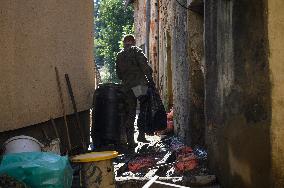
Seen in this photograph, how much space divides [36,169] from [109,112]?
14.8ft

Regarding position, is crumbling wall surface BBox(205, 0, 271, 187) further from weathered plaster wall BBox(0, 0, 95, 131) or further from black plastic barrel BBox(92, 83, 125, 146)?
black plastic barrel BBox(92, 83, 125, 146)

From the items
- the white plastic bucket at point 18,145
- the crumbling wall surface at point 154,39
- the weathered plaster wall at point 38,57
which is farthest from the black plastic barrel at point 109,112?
the crumbling wall surface at point 154,39

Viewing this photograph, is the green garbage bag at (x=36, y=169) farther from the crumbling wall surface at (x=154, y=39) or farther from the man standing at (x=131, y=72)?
the crumbling wall surface at (x=154, y=39)

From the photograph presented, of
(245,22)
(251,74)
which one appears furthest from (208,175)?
(245,22)

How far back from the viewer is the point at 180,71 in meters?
8.38

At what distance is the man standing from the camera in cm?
830

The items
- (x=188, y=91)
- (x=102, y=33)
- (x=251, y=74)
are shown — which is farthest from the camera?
(x=102, y=33)

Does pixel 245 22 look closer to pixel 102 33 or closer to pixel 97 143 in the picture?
pixel 97 143

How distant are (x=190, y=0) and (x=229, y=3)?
2.29 meters

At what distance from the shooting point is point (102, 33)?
2945 cm

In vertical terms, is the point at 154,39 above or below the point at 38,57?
above

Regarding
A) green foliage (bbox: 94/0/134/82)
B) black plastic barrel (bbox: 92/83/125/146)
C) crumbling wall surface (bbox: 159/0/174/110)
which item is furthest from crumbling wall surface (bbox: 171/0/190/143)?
green foliage (bbox: 94/0/134/82)

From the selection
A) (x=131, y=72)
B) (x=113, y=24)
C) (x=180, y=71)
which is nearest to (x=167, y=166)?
(x=180, y=71)

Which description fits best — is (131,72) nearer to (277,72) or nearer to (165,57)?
(165,57)
